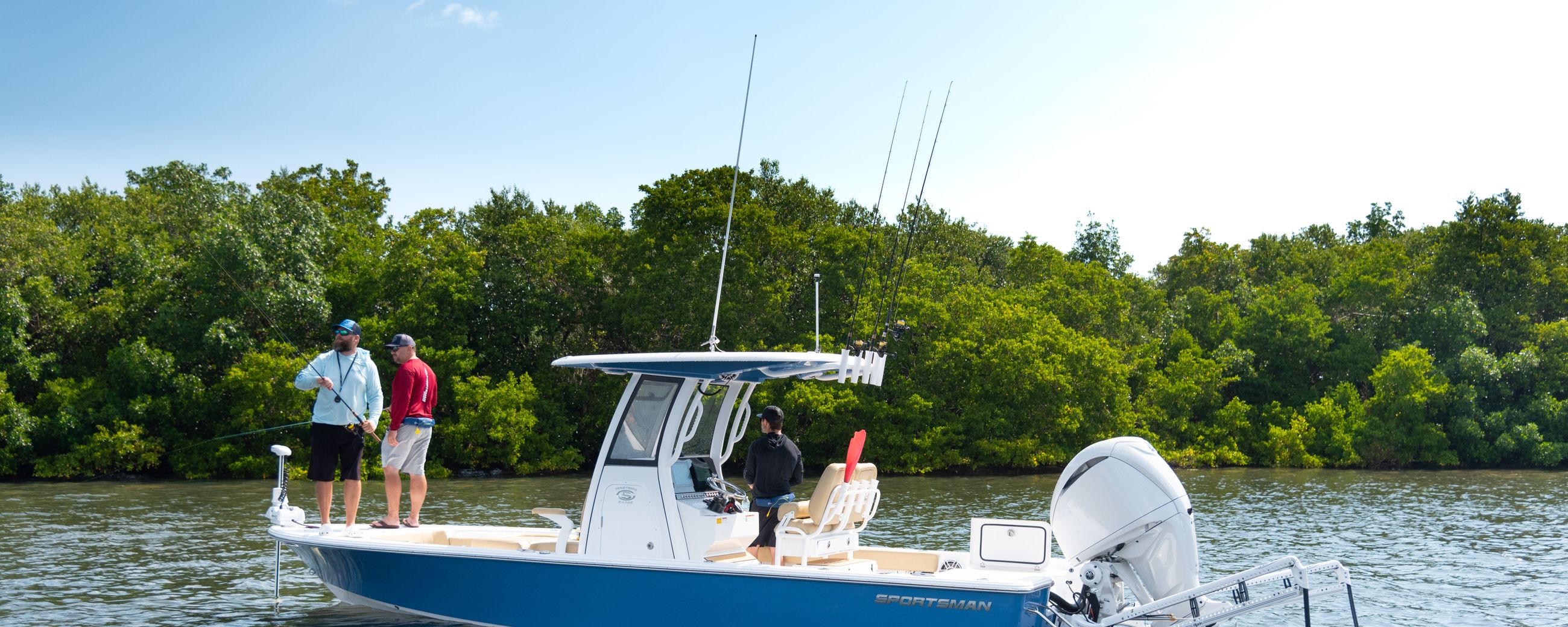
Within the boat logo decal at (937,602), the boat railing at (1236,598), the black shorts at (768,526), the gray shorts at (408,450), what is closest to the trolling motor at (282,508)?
the gray shorts at (408,450)

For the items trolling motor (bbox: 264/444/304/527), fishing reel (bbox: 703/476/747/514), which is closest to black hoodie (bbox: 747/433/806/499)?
fishing reel (bbox: 703/476/747/514)

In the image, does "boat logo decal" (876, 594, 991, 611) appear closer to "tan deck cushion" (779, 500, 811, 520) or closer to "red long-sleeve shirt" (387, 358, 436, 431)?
"tan deck cushion" (779, 500, 811, 520)

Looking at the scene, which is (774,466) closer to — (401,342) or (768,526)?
(768,526)

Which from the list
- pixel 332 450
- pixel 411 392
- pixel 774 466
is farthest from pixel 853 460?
pixel 332 450

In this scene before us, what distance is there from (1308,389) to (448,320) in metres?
27.3

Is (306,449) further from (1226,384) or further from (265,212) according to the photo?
(1226,384)

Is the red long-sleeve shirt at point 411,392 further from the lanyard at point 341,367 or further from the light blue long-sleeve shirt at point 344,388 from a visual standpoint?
the lanyard at point 341,367

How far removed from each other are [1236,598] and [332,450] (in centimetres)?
665

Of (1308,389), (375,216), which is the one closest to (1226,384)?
(1308,389)

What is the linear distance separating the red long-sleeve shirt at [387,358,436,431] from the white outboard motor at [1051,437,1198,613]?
4805 mm

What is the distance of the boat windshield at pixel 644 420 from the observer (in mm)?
8125

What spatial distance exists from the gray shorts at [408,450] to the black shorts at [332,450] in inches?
9.5

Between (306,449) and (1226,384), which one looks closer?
(306,449)

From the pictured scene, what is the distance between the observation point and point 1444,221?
137 feet
